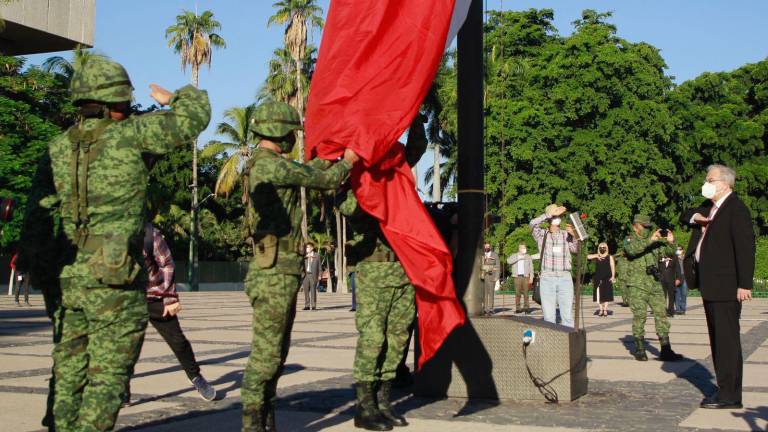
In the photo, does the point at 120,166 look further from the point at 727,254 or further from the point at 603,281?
the point at 603,281

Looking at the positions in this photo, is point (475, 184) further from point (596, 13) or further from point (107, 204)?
point (596, 13)

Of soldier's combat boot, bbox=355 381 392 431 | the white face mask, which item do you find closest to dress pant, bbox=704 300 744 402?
the white face mask

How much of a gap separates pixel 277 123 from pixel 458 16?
283cm

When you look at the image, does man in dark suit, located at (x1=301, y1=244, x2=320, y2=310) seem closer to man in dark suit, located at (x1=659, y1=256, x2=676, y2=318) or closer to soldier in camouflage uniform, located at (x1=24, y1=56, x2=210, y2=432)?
man in dark suit, located at (x1=659, y1=256, x2=676, y2=318)

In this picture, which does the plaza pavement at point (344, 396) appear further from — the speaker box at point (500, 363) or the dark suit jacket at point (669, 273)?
the dark suit jacket at point (669, 273)

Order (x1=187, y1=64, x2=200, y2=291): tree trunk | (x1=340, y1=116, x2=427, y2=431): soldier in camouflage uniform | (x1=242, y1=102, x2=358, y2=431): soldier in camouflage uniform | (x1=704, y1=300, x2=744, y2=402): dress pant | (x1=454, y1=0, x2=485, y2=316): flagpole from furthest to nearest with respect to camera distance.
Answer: (x1=187, y1=64, x2=200, y2=291): tree trunk
(x1=454, y1=0, x2=485, y2=316): flagpole
(x1=704, y1=300, x2=744, y2=402): dress pant
(x1=340, y1=116, x2=427, y2=431): soldier in camouflage uniform
(x1=242, y1=102, x2=358, y2=431): soldier in camouflage uniform

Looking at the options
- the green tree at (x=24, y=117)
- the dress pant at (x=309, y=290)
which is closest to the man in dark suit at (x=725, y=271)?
the dress pant at (x=309, y=290)

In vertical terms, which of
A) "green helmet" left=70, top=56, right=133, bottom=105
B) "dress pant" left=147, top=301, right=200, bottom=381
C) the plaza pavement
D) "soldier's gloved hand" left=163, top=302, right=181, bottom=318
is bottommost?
the plaza pavement

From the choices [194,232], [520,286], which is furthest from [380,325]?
[194,232]

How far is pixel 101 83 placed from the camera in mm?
4891

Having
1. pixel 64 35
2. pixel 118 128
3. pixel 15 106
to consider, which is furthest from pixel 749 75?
pixel 118 128

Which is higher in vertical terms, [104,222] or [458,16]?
[458,16]

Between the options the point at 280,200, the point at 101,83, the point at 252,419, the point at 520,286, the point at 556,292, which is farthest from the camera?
the point at 520,286

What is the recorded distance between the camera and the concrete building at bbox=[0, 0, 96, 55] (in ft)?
158
